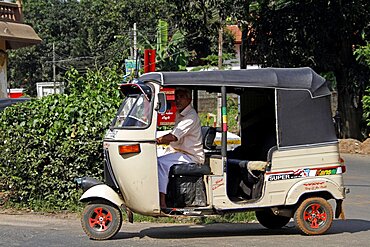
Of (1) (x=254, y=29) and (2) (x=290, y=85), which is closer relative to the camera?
(2) (x=290, y=85)

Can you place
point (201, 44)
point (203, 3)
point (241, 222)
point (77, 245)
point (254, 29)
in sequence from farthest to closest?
1. point (201, 44)
2. point (254, 29)
3. point (203, 3)
4. point (241, 222)
5. point (77, 245)

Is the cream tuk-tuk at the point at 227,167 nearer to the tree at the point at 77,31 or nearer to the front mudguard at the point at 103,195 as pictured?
the front mudguard at the point at 103,195

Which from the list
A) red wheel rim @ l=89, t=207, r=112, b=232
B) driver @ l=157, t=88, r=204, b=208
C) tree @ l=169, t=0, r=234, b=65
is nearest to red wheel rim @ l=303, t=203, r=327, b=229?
driver @ l=157, t=88, r=204, b=208

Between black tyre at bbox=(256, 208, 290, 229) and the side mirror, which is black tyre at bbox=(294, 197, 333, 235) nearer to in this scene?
black tyre at bbox=(256, 208, 290, 229)

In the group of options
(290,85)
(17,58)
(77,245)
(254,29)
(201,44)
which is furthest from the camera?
(17,58)

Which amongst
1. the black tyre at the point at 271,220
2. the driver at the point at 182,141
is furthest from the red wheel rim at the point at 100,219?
the black tyre at the point at 271,220

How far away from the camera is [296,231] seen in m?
10.1

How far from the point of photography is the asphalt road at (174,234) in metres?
8.94

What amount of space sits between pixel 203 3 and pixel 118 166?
18649 millimetres

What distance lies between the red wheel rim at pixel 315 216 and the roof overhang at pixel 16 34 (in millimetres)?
12757

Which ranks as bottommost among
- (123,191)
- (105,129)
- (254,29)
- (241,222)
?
(241,222)

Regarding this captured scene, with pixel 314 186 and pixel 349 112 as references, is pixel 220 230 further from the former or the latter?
pixel 349 112

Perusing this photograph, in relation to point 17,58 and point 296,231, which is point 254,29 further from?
point 17,58

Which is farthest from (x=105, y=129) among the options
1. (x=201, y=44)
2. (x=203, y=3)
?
(x=201, y=44)
